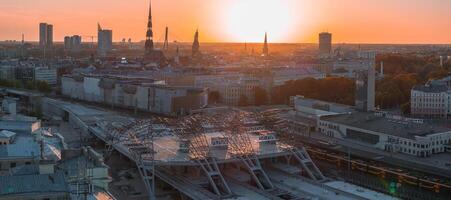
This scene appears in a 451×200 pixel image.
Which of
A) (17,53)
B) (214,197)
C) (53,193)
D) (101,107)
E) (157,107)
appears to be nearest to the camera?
(53,193)

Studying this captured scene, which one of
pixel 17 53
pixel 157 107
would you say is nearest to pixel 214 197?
pixel 157 107

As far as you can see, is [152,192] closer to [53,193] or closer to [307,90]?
[53,193]

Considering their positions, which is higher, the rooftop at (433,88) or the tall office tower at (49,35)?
the tall office tower at (49,35)

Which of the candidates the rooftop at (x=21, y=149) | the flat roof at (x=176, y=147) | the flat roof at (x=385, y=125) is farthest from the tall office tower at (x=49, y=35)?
the rooftop at (x=21, y=149)

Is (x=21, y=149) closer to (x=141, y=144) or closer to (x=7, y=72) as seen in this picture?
Result: (x=141, y=144)

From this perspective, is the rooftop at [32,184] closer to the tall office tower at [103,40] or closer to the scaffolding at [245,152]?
the scaffolding at [245,152]

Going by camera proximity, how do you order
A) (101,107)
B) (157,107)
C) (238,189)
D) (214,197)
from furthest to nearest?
(101,107)
(157,107)
(238,189)
(214,197)

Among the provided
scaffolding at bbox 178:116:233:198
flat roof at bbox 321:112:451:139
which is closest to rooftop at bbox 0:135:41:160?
scaffolding at bbox 178:116:233:198
